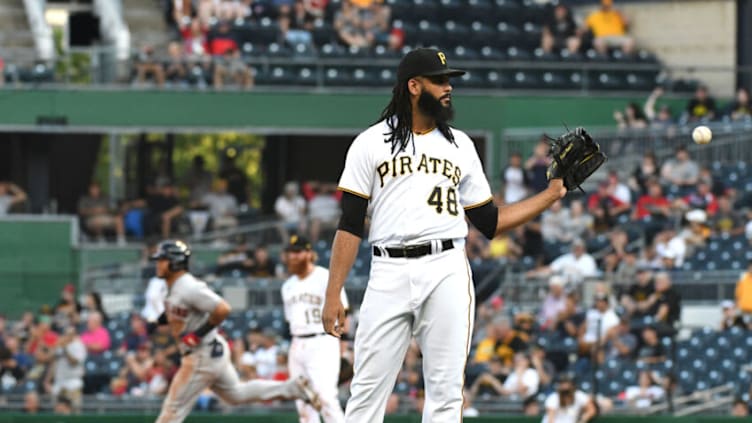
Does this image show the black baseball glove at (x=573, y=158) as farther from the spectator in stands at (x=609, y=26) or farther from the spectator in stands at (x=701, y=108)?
the spectator in stands at (x=609, y=26)

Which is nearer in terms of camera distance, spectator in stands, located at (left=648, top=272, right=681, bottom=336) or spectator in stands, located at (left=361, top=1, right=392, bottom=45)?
spectator in stands, located at (left=648, top=272, right=681, bottom=336)

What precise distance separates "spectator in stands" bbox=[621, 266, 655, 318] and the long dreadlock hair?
1072 centimetres

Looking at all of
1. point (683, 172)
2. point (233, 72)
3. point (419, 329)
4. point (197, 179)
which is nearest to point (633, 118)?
point (683, 172)

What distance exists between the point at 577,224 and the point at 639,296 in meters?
2.60

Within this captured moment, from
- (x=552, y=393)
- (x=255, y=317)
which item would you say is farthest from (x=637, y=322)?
(x=255, y=317)

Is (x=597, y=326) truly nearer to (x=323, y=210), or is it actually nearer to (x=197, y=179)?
(x=323, y=210)

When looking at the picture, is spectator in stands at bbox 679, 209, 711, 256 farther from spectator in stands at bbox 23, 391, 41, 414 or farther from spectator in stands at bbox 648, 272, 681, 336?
spectator in stands at bbox 23, 391, 41, 414

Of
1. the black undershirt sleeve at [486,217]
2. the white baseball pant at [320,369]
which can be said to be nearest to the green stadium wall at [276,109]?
the white baseball pant at [320,369]

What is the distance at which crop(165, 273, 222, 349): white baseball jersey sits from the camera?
12.9 metres

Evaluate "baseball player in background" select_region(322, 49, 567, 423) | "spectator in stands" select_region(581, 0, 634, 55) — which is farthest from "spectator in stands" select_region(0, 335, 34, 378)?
"baseball player in background" select_region(322, 49, 567, 423)

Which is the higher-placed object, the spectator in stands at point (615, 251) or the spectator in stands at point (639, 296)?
the spectator in stands at point (615, 251)

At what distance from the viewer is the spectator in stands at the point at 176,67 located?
998 inches

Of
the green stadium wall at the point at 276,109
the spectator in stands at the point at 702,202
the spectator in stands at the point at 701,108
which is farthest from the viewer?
the green stadium wall at the point at 276,109

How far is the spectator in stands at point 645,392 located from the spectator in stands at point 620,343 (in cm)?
43
